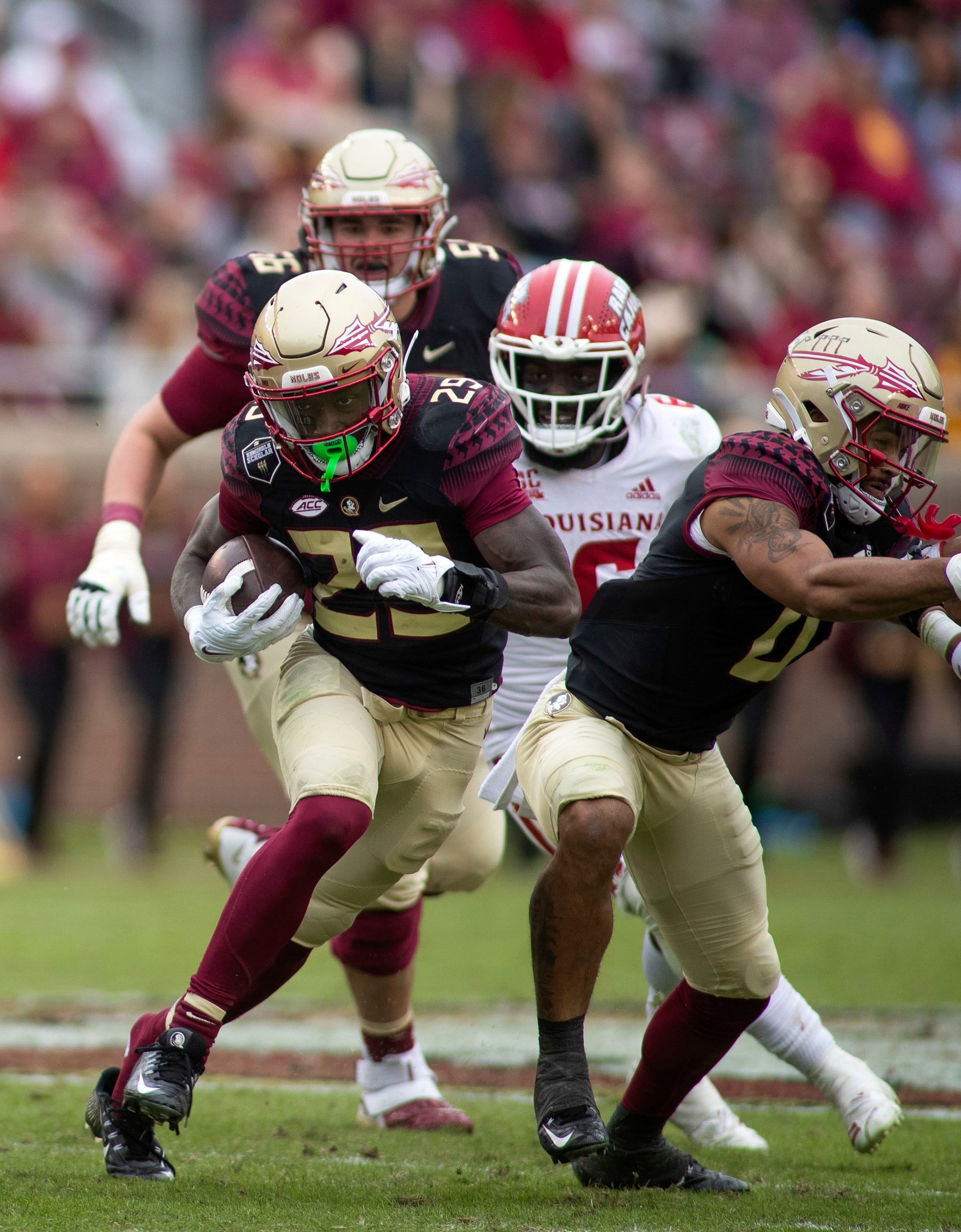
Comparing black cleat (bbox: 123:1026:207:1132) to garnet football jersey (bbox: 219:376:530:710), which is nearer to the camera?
black cleat (bbox: 123:1026:207:1132)

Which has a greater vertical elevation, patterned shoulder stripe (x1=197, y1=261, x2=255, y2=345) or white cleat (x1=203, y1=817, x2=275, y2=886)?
patterned shoulder stripe (x1=197, y1=261, x2=255, y2=345)

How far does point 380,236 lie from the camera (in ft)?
14.5

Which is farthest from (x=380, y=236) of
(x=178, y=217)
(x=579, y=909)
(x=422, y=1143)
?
(x=178, y=217)

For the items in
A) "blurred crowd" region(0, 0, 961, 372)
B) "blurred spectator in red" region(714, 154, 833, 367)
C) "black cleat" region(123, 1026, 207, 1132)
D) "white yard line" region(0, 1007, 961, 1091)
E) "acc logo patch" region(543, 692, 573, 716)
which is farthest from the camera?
"blurred spectator in red" region(714, 154, 833, 367)

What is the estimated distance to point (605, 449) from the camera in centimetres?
425

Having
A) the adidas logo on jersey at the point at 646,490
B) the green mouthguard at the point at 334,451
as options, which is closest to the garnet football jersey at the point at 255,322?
the adidas logo on jersey at the point at 646,490

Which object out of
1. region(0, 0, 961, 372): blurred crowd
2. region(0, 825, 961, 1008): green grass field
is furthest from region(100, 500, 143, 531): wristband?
region(0, 0, 961, 372): blurred crowd

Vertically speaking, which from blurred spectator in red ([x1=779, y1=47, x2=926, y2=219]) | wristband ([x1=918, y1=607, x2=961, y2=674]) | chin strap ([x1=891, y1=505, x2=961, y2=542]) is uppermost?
chin strap ([x1=891, y1=505, x2=961, y2=542])

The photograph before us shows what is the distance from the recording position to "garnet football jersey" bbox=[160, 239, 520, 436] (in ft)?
14.4

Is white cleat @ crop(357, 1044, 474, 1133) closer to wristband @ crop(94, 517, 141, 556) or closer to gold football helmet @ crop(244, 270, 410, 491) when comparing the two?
wristband @ crop(94, 517, 141, 556)

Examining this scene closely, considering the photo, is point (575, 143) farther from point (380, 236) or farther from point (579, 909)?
point (579, 909)

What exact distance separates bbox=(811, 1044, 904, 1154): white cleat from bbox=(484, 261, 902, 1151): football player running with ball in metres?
0.02

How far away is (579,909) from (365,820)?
466 millimetres

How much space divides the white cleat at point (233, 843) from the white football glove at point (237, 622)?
3.12 feet
